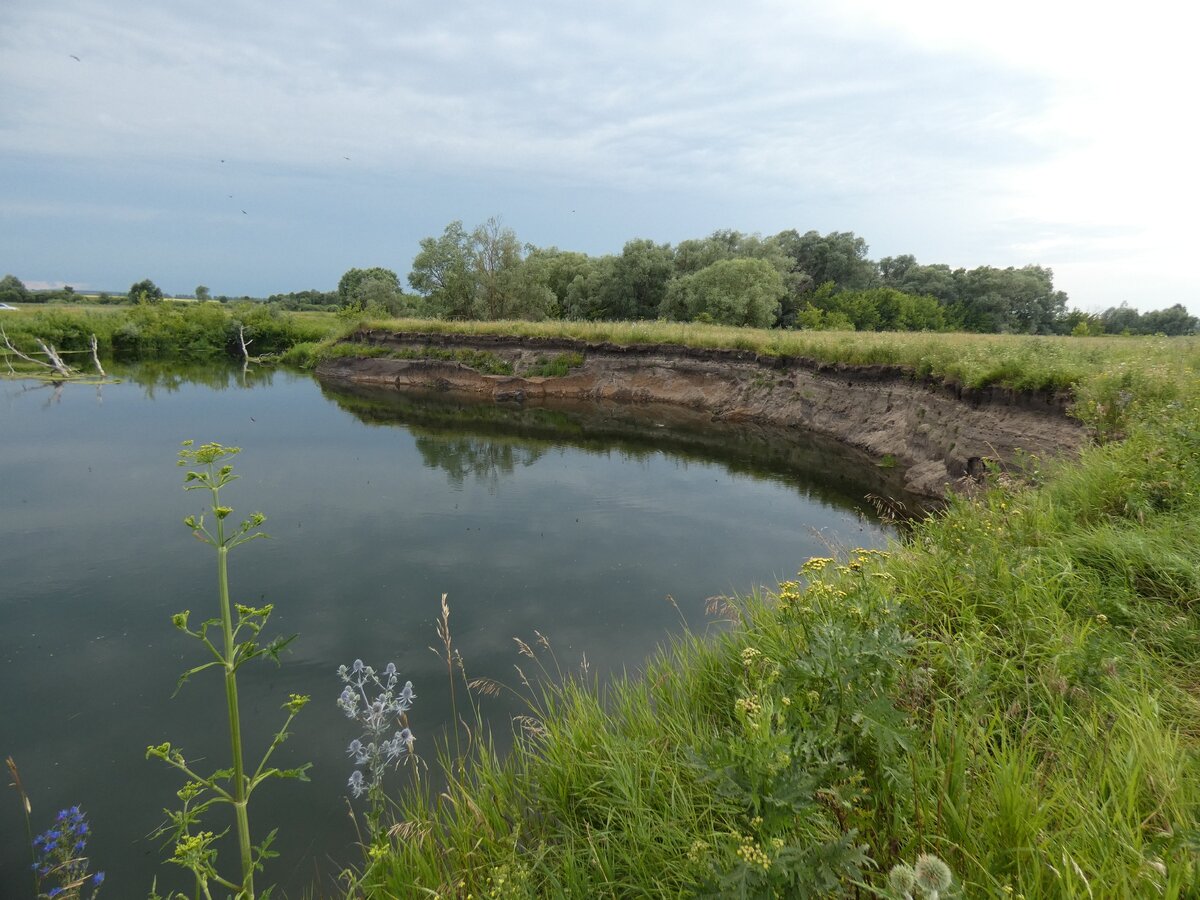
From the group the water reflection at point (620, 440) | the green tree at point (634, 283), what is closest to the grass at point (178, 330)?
the green tree at point (634, 283)

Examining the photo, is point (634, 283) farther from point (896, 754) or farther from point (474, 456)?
point (896, 754)

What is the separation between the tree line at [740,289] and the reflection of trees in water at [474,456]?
76.8 feet

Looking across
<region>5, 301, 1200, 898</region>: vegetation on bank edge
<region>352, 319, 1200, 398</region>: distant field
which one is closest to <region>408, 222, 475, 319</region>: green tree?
<region>352, 319, 1200, 398</region>: distant field

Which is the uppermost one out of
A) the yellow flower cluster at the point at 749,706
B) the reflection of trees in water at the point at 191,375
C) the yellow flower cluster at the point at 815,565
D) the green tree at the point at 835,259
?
the green tree at the point at 835,259

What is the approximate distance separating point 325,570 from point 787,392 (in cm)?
1910

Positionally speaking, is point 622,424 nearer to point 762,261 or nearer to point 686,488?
point 686,488

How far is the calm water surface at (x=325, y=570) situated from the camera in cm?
524

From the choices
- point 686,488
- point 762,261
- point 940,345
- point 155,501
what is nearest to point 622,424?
point 686,488

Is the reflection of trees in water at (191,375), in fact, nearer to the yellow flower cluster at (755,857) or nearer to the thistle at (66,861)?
the thistle at (66,861)

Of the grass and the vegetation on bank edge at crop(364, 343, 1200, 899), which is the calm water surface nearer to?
the vegetation on bank edge at crop(364, 343, 1200, 899)

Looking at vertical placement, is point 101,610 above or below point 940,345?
below

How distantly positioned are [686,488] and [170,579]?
10.5 meters

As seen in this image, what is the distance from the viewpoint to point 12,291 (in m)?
79.7

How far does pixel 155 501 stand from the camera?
12195 mm
